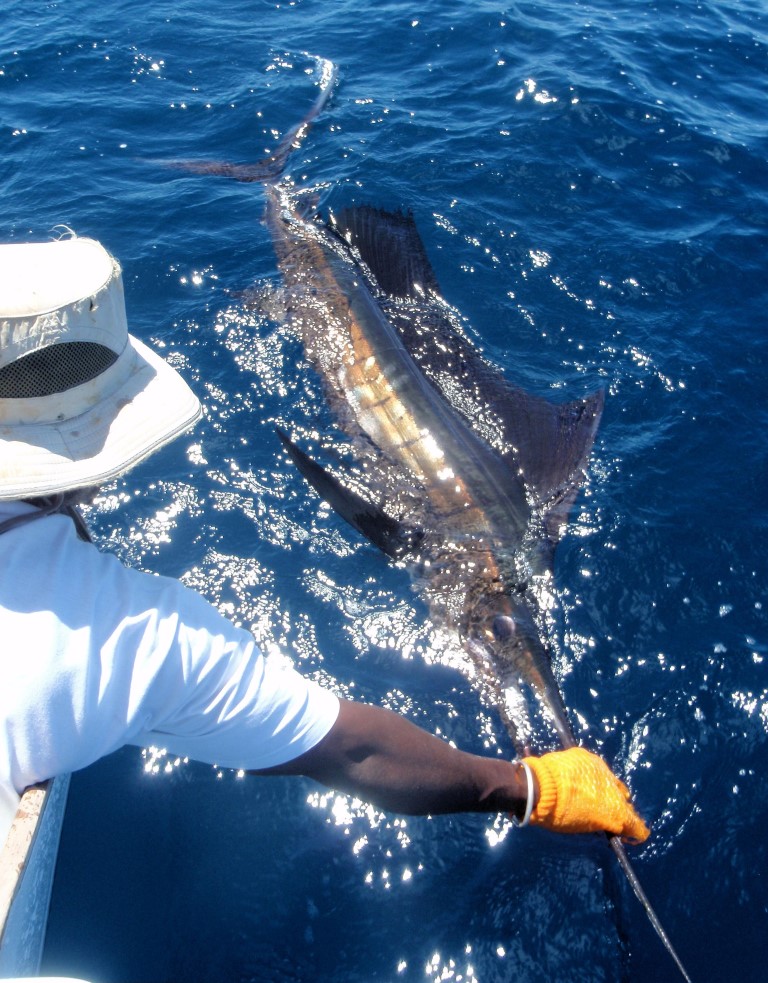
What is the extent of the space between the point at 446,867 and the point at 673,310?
4.38m

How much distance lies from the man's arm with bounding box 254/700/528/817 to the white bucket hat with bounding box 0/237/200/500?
36.7 inches

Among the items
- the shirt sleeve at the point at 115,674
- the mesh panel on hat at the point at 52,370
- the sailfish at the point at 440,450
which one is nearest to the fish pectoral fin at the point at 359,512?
the sailfish at the point at 440,450

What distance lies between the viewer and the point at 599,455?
466 cm

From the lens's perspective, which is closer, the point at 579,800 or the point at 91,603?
the point at 91,603

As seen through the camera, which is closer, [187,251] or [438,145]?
[187,251]

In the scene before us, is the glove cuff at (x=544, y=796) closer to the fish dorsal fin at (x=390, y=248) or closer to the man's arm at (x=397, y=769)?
the man's arm at (x=397, y=769)

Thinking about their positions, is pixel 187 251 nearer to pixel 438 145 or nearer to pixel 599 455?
pixel 438 145

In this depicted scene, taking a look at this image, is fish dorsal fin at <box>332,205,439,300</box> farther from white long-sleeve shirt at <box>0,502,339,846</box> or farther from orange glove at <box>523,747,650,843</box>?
white long-sleeve shirt at <box>0,502,339,846</box>

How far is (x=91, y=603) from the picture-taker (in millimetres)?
1618

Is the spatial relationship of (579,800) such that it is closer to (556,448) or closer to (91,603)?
(91,603)

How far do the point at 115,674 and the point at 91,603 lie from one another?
16 centimetres

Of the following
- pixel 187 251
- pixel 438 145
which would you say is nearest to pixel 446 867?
pixel 187 251

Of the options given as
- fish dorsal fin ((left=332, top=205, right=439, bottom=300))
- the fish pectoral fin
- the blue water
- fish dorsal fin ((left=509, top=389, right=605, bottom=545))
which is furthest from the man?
fish dorsal fin ((left=332, top=205, right=439, bottom=300))

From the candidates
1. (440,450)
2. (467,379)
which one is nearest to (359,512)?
(440,450)
